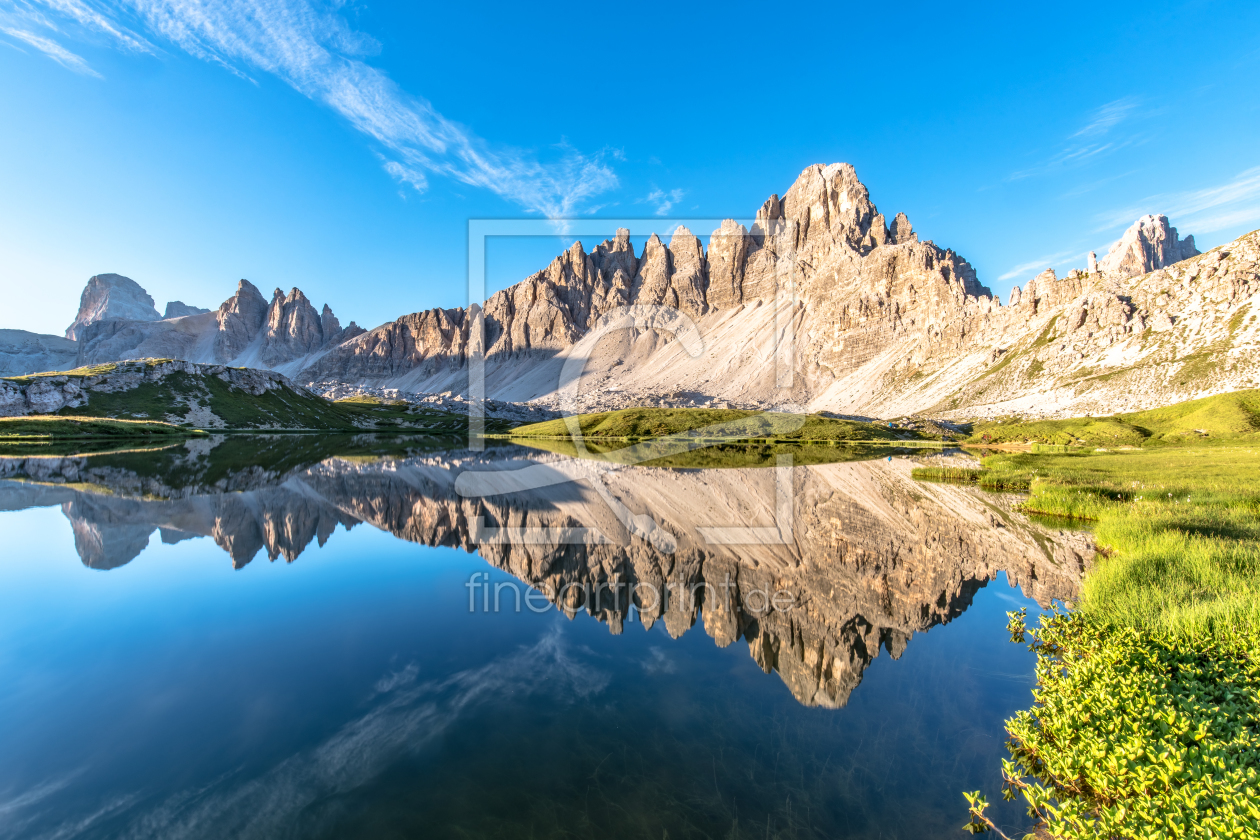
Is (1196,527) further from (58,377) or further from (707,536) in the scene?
(58,377)

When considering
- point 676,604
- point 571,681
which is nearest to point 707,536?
point 676,604

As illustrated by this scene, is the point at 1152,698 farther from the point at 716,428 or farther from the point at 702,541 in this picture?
the point at 716,428

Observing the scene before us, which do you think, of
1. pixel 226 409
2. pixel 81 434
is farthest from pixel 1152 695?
pixel 226 409

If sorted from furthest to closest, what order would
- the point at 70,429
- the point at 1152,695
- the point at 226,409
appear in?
Result: the point at 226,409 < the point at 70,429 < the point at 1152,695

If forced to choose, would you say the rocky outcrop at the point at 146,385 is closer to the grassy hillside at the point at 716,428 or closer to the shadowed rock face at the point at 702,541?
the grassy hillside at the point at 716,428

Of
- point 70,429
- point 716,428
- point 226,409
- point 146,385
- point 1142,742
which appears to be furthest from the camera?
point 716,428

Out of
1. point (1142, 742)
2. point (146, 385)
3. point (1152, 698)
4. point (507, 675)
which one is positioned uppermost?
point (146, 385)

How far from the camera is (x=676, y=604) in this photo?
17.9m

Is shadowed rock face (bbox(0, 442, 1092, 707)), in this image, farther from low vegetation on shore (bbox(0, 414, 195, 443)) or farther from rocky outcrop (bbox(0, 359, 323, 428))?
rocky outcrop (bbox(0, 359, 323, 428))

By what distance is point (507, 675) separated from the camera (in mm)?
12875

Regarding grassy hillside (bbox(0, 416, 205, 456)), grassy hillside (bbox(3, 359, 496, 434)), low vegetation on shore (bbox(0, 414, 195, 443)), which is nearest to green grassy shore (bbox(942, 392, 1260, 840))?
grassy hillside (bbox(0, 416, 205, 456))

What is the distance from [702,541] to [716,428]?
5140 inches

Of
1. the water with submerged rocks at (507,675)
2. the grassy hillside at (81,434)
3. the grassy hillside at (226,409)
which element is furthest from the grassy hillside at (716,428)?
the water with submerged rocks at (507,675)

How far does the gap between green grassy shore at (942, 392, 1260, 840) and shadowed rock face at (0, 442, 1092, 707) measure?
11.4 feet
